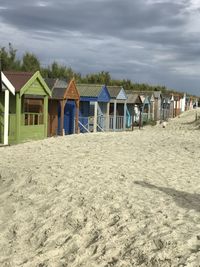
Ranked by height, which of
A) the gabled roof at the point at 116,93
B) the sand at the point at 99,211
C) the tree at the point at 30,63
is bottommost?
the sand at the point at 99,211

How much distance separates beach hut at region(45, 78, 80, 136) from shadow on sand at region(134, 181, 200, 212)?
1311 centimetres

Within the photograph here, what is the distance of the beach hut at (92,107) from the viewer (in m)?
26.8

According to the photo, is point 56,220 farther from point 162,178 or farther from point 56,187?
point 162,178

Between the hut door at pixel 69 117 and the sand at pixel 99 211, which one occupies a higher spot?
the hut door at pixel 69 117

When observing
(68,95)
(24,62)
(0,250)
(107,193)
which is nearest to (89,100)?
(68,95)

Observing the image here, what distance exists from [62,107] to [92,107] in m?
6.50

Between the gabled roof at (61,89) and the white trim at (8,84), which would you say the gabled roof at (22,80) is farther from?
the gabled roof at (61,89)

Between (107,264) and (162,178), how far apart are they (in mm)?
5117

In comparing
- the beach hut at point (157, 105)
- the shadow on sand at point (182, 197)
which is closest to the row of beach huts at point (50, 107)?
the shadow on sand at point (182, 197)

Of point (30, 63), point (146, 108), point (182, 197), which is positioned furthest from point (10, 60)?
point (182, 197)

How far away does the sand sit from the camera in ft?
20.5

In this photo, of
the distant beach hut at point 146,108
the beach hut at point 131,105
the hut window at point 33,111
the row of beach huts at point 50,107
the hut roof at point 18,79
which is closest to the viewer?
the hut roof at point 18,79

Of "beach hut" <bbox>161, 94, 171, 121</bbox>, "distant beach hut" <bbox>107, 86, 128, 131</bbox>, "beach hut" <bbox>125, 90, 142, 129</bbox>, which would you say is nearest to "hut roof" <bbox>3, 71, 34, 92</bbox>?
"distant beach hut" <bbox>107, 86, 128, 131</bbox>

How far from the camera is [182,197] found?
28.7 ft
